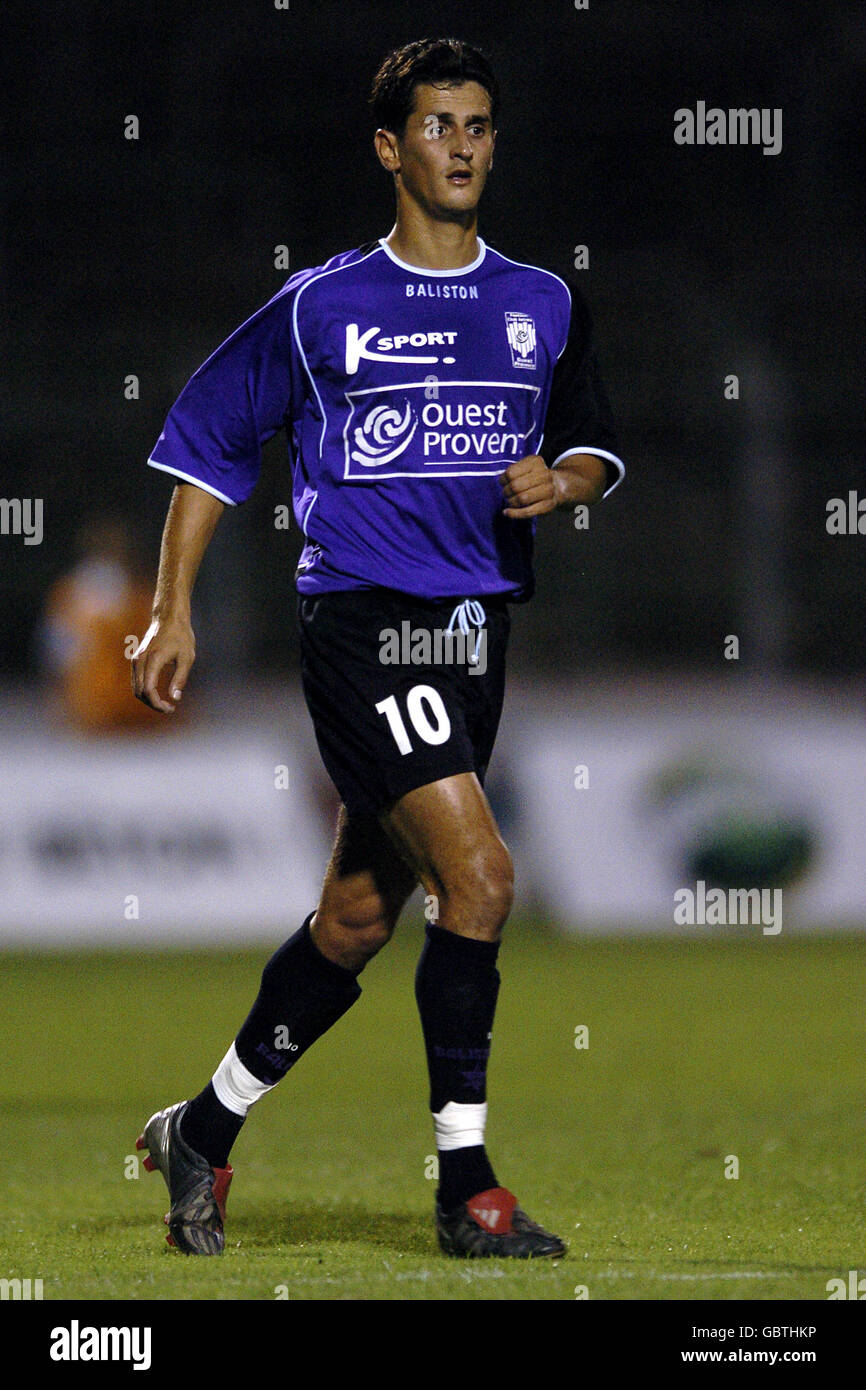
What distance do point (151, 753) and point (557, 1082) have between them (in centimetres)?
438

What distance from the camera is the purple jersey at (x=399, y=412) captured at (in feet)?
14.6

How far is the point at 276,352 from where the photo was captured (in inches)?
181

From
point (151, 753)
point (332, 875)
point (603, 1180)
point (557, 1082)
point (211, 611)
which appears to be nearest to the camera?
point (332, 875)

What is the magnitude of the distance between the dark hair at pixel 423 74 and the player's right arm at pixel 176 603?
947 mm

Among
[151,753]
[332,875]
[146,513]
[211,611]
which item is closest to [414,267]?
[332,875]

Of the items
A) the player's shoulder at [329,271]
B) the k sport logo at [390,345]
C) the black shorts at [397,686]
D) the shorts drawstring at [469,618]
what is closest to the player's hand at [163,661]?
the black shorts at [397,686]

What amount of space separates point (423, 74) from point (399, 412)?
0.75m

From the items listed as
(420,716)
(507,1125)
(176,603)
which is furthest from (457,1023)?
(507,1125)

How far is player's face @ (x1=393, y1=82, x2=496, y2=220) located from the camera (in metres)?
4.50

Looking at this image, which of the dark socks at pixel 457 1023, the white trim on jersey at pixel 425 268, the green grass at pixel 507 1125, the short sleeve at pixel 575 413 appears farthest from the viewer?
the short sleeve at pixel 575 413

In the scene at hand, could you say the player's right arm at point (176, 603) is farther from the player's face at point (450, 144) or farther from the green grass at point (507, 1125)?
the green grass at point (507, 1125)
